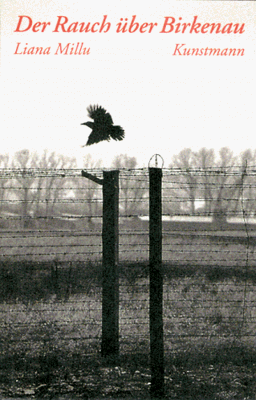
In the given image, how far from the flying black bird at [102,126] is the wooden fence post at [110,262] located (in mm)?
401

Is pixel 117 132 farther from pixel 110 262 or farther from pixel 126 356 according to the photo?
pixel 126 356

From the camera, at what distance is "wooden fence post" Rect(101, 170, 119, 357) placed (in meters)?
4.80

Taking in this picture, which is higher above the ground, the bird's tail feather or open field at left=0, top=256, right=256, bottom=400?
the bird's tail feather

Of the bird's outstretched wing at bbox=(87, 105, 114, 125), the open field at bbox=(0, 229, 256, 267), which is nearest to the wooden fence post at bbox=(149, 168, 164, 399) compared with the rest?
the bird's outstretched wing at bbox=(87, 105, 114, 125)

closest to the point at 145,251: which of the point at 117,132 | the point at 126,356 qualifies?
the point at 126,356

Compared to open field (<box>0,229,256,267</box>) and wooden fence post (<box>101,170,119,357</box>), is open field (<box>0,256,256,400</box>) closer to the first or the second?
wooden fence post (<box>101,170,119,357</box>)

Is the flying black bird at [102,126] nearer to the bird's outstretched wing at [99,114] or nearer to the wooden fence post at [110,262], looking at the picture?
the bird's outstretched wing at [99,114]

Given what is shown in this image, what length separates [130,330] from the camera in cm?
578

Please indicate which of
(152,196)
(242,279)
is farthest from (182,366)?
(242,279)

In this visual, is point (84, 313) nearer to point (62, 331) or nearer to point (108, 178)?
point (62, 331)

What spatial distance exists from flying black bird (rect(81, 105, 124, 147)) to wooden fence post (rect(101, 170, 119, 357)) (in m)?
0.40

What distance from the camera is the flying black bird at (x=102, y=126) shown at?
15.3ft

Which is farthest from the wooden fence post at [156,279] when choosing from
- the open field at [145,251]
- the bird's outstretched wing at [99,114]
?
the open field at [145,251]

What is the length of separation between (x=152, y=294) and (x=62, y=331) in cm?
193
